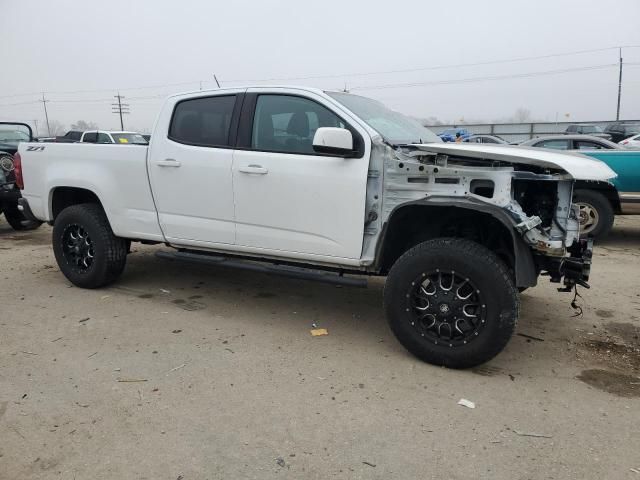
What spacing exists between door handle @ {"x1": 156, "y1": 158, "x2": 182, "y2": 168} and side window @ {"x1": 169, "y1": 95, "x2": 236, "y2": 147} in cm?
19

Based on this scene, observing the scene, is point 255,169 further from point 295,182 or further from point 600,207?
point 600,207

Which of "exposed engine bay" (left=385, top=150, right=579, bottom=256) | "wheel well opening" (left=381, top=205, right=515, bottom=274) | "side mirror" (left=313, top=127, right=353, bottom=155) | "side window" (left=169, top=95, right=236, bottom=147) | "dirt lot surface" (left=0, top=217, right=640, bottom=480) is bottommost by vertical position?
"dirt lot surface" (left=0, top=217, right=640, bottom=480)

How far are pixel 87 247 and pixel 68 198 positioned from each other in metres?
0.68

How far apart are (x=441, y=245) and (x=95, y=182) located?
345 centimetres

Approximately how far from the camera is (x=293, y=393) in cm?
323

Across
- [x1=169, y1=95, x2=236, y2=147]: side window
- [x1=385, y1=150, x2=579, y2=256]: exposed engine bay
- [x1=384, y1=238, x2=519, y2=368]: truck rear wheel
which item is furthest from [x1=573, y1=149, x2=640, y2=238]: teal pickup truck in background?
[x1=169, y1=95, x2=236, y2=147]: side window

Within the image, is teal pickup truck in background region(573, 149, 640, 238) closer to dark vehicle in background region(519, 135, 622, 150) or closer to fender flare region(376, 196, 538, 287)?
dark vehicle in background region(519, 135, 622, 150)

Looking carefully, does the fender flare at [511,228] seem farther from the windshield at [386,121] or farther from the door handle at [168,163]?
the door handle at [168,163]

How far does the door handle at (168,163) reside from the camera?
4.51 metres

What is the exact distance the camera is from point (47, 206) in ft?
17.7

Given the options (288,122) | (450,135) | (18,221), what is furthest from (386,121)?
(18,221)

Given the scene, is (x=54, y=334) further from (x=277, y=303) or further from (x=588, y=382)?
(x=588, y=382)

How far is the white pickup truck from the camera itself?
3369 millimetres

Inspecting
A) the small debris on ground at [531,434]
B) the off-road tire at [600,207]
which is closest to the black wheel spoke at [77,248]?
the small debris on ground at [531,434]
